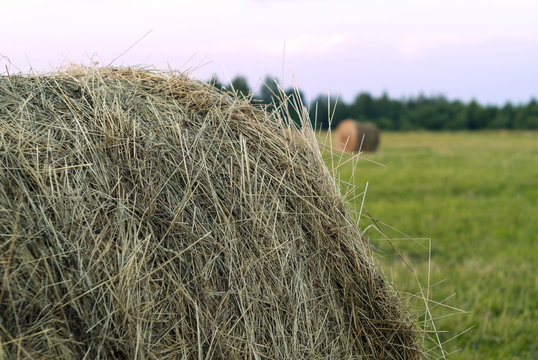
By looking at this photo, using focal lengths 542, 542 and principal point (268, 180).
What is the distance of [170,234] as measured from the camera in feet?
6.68

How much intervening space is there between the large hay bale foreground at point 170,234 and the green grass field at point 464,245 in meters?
0.30

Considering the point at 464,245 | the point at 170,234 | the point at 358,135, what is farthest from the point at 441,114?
the point at 170,234

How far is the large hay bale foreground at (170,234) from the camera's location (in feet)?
5.93

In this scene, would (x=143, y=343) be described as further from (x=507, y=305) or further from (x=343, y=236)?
(x=507, y=305)

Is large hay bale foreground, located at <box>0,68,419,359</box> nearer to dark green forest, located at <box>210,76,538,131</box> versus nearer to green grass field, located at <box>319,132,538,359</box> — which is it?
green grass field, located at <box>319,132,538,359</box>

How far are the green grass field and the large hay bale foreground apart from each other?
295 mm

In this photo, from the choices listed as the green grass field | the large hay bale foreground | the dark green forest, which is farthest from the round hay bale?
the dark green forest

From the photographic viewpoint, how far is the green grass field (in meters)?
4.09

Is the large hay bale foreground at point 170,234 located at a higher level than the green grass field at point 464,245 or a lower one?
higher

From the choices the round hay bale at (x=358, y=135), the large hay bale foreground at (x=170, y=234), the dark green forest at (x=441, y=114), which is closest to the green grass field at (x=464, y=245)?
the large hay bale foreground at (x=170, y=234)

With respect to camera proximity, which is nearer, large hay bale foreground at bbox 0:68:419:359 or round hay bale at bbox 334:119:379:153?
large hay bale foreground at bbox 0:68:419:359

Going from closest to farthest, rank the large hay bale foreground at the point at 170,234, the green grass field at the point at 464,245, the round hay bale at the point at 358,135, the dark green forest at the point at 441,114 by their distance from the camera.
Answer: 1. the large hay bale foreground at the point at 170,234
2. the green grass field at the point at 464,245
3. the round hay bale at the point at 358,135
4. the dark green forest at the point at 441,114

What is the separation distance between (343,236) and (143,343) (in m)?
1.00

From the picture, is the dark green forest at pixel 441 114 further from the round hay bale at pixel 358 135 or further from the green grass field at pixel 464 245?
the green grass field at pixel 464 245
